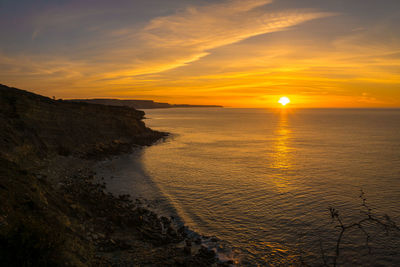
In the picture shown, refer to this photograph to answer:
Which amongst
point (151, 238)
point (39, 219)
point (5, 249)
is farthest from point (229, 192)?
point (5, 249)

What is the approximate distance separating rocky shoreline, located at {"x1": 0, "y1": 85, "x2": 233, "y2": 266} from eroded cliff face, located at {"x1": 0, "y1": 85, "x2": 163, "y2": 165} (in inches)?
7.0

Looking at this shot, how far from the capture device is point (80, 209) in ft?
48.8

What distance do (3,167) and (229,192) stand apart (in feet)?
57.7

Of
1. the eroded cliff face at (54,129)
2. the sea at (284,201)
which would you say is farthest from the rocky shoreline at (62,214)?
the sea at (284,201)

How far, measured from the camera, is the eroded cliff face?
25.5 meters

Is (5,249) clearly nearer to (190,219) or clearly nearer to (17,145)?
(190,219)

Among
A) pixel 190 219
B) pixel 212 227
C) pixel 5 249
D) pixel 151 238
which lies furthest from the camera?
pixel 190 219

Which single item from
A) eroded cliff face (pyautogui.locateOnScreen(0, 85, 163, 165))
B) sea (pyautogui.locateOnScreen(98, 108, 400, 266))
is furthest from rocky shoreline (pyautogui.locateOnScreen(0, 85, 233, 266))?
sea (pyautogui.locateOnScreen(98, 108, 400, 266))

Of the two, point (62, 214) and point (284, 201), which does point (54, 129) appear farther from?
point (284, 201)

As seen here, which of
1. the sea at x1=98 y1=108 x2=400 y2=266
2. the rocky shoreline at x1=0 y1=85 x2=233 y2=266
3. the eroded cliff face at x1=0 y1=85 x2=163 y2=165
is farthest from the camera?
the eroded cliff face at x1=0 y1=85 x2=163 y2=165

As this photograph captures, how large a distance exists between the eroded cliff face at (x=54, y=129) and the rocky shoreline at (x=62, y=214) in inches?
7.0

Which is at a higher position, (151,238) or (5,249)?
(5,249)

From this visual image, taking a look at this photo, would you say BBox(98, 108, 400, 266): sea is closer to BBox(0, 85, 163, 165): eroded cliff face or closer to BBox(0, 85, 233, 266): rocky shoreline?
BBox(0, 85, 233, 266): rocky shoreline

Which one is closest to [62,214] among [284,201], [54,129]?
[284,201]
